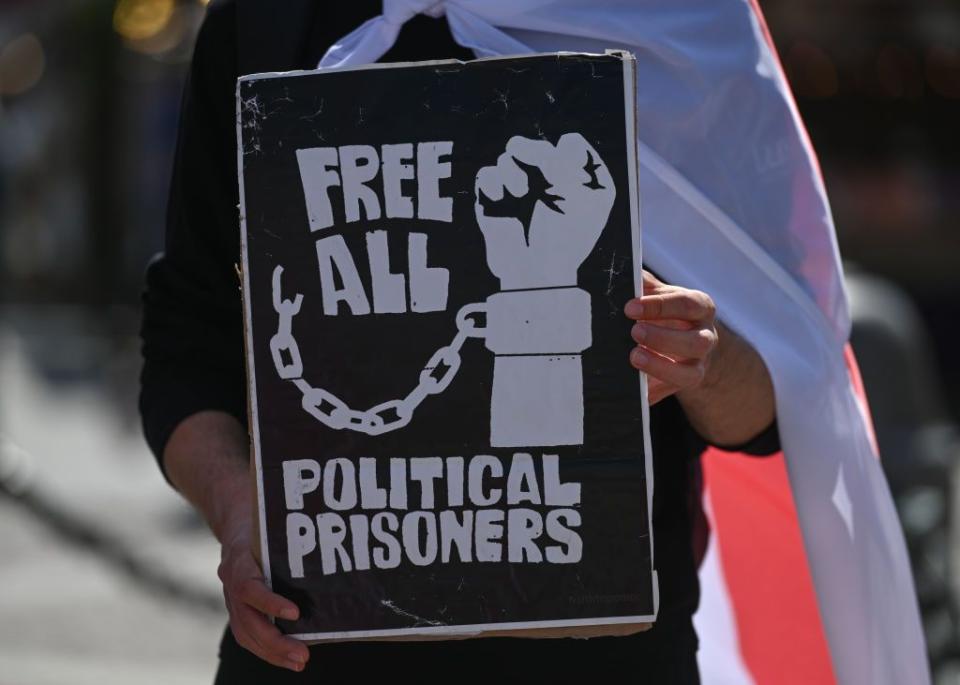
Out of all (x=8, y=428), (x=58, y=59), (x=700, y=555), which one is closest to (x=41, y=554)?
(x=8, y=428)

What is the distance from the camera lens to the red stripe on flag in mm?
2184

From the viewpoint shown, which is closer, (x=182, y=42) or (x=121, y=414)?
(x=121, y=414)

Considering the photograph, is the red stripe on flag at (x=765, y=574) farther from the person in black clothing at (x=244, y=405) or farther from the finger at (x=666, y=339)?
the finger at (x=666, y=339)

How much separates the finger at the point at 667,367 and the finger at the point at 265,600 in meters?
0.42

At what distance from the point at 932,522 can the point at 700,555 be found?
2.75m

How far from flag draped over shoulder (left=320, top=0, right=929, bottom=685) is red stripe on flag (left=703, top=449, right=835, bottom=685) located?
24 centimetres

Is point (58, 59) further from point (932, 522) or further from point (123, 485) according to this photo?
point (932, 522)

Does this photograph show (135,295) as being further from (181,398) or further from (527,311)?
(527,311)

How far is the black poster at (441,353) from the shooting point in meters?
1.46

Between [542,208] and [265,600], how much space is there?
18.8 inches

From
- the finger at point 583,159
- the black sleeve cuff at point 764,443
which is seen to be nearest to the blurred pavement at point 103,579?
the black sleeve cuff at point 764,443

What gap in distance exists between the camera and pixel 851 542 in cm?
188

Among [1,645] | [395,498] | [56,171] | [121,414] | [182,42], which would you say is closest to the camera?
[395,498]

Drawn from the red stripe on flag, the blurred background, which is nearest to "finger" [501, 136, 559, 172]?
the red stripe on flag
